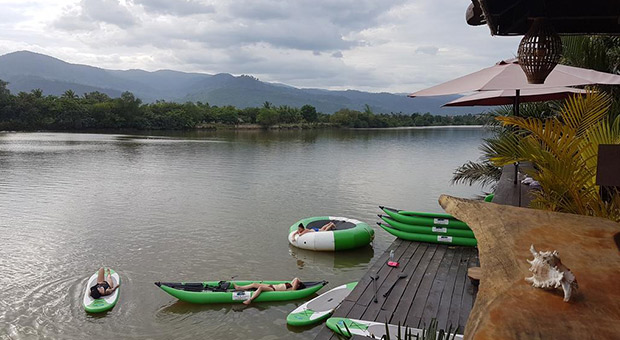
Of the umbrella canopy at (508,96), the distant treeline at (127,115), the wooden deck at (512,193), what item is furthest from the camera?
the distant treeline at (127,115)

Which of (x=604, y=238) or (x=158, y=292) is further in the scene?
(x=158, y=292)

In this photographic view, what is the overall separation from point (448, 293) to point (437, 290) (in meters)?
0.17

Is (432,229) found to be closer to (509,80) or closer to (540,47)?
(509,80)

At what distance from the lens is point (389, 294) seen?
6.55 meters

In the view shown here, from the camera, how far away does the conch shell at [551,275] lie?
153cm

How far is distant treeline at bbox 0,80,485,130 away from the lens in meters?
66.3

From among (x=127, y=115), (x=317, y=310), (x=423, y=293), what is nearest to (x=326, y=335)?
(x=423, y=293)

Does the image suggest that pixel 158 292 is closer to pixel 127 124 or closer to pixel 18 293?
pixel 18 293

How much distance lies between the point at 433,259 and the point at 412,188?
13765mm

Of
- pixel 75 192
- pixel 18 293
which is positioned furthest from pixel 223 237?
pixel 75 192

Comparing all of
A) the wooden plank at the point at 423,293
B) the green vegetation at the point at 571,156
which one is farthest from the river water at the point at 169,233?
the green vegetation at the point at 571,156

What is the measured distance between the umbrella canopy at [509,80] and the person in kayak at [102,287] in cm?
711

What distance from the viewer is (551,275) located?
5.18 feet

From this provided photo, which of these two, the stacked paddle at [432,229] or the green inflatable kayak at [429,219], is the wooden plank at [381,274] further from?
the green inflatable kayak at [429,219]
